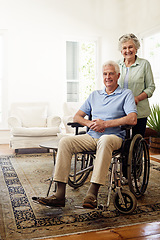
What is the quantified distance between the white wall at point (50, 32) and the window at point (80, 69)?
0.18 meters

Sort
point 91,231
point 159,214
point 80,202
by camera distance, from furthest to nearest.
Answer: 1. point 80,202
2. point 159,214
3. point 91,231

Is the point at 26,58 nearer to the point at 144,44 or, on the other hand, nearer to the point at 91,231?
the point at 144,44

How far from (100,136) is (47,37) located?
4.43 metres

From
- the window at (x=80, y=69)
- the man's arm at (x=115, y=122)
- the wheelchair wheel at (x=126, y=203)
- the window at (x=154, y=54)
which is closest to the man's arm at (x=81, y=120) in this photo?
the man's arm at (x=115, y=122)

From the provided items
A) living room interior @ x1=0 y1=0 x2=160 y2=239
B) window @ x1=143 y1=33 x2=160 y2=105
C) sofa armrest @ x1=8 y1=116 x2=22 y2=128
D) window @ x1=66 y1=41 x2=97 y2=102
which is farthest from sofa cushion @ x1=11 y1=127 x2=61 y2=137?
window @ x1=143 y1=33 x2=160 y2=105

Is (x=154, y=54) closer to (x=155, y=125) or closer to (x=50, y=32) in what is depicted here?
(x=155, y=125)

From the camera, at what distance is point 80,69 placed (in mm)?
6637

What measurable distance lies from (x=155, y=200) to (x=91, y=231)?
0.84 m

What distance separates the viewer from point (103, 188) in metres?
2.78

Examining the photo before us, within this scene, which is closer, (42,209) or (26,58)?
(42,209)

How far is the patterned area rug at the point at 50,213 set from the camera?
1819 millimetres

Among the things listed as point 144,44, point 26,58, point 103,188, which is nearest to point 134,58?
point 103,188

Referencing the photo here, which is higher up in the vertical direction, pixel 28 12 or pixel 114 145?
pixel 28 12

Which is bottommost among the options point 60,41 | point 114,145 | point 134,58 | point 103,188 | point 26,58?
point 103,188
